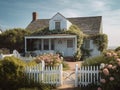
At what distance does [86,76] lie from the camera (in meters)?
Answer: 13.5

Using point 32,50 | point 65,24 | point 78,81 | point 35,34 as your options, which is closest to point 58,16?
point 65,24

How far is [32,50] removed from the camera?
36.5 m

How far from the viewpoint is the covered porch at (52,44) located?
3292cm

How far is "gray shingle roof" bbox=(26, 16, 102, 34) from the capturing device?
36.3m

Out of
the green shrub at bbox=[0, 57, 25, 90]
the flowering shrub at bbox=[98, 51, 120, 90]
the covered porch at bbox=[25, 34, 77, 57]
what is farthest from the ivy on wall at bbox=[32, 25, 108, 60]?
the flowering shrub at bbox=[98, 51, 120, 90]

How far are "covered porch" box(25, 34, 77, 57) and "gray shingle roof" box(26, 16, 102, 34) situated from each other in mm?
3264

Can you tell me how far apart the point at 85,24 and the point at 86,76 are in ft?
81.8

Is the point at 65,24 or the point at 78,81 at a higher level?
the point at 65,24

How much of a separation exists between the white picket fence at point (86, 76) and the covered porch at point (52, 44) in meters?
18.7

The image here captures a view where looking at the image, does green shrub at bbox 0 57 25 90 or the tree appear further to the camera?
the tree

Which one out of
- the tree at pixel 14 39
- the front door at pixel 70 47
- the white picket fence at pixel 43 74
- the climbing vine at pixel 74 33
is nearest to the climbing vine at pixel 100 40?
the climbing vine at pixel 74 33

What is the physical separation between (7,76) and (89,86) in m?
3.96

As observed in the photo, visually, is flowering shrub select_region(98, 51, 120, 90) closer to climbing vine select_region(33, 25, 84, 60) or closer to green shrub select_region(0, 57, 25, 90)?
green shrub select_region(0, 57, 25, 90)

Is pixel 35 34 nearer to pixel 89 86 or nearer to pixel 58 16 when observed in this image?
pixel 58 16
